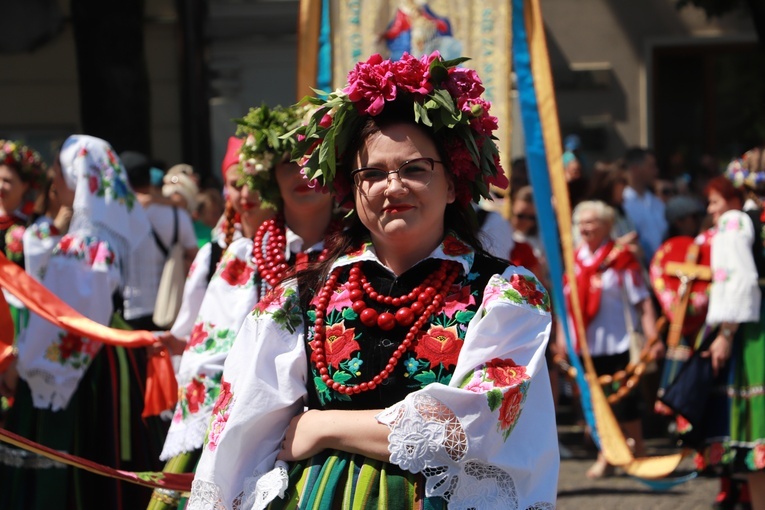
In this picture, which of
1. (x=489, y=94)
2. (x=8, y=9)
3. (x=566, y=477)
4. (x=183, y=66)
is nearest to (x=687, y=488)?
(x=566, y=477)

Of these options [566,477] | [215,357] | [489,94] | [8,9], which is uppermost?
[8,9]

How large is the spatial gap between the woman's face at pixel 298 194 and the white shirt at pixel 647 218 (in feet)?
17.9

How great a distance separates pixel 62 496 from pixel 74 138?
1535 millimetres

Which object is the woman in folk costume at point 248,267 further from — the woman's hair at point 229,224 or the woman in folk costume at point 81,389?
the woman in folk costume at point 81,389

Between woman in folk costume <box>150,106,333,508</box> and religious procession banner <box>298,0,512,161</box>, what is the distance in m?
2.84

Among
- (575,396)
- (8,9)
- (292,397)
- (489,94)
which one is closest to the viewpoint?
(292,397)

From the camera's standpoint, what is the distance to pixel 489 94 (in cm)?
705

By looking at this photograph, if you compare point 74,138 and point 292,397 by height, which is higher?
point 74,138

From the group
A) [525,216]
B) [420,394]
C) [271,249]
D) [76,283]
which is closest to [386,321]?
[420,394]

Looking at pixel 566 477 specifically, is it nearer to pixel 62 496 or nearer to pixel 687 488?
pixel 687 488

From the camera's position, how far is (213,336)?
13.3 feet

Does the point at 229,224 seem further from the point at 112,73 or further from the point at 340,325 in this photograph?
the point at 112,73

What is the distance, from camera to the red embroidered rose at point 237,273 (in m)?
4.05

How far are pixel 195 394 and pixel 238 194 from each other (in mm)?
773
